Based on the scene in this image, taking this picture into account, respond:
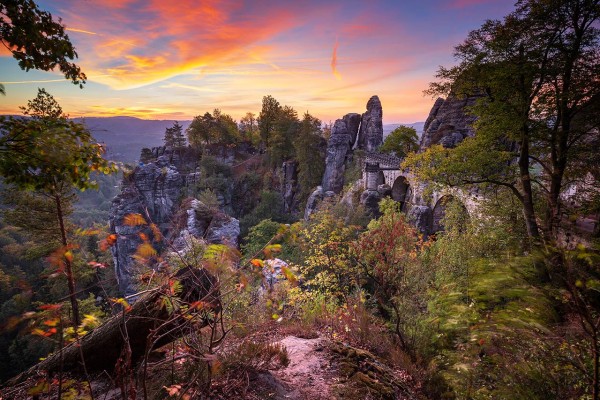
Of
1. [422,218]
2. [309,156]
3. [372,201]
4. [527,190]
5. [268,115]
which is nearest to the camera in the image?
[527,190]

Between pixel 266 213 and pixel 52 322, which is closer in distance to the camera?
pixel 52 322

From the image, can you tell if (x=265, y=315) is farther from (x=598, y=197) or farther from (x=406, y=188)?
(x=406, y=188)

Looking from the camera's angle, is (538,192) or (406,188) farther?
(406,188)

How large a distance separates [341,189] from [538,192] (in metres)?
28.2

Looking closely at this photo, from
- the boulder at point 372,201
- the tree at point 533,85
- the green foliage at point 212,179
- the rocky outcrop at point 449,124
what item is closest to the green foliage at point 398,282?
the tree at point 533,85

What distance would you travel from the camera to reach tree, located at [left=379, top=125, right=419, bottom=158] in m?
39.5

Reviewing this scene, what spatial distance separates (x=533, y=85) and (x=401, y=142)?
3249 centimetres

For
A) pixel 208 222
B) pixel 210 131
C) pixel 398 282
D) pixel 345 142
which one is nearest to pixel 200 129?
pixel 210 131

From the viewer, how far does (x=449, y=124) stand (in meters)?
27.9

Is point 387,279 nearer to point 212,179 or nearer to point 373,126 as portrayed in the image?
point 373,126

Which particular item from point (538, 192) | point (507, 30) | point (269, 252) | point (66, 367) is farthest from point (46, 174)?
point (538, 192)

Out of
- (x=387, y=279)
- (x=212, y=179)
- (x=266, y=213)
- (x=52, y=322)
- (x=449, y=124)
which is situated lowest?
(x=266, y=213)

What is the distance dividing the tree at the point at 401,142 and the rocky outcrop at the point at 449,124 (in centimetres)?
827

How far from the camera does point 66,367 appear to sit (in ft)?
13.4
